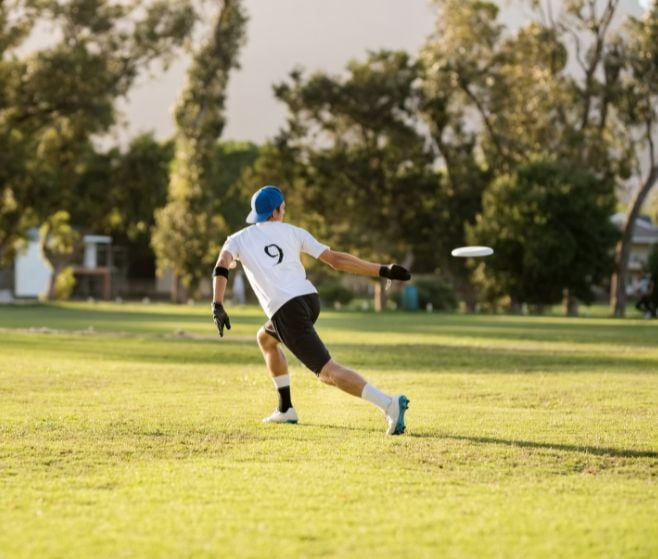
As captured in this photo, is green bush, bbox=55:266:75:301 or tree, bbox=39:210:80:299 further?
green bush, bbox=55:266:75:301

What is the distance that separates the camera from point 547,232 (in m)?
61.6

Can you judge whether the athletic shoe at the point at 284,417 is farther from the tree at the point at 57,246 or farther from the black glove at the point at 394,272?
the tree at the point at 57,246

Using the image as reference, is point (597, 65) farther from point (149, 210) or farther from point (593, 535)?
point (593, 535)

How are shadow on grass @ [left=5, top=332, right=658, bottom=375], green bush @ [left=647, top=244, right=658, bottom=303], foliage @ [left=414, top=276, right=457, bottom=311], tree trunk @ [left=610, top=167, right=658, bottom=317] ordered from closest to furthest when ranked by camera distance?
shadow on grass @ [left=5, top=332, right=658, bottom=375] → green bush @ [left=647, top=244, right=658, bottom=303] → tree trunk @ [left=610, top=167, right=658, bottom=317] → foliage @ [left=414, top=276, right=457, bottom=311]

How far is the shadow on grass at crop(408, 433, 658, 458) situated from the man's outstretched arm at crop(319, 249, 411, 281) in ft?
4.67

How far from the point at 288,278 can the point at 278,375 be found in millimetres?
1438

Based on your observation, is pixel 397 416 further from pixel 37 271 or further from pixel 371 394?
pixel 37 271

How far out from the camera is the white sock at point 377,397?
34.5 feet

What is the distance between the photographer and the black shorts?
1075cm

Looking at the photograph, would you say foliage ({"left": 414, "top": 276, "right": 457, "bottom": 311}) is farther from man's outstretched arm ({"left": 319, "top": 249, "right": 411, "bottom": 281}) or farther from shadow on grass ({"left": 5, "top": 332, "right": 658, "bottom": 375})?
man's outstretched arm ({"left": 319, "top": 249, "right": 411, "bottom": 281})

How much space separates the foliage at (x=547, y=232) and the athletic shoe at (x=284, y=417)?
50281 millimetres

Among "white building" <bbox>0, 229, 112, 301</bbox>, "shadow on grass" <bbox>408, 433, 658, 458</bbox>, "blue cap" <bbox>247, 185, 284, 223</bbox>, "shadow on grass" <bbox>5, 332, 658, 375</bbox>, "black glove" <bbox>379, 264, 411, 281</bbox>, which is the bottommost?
"shadow on grass" <bbox>408, 433, 658, 458</bbox>

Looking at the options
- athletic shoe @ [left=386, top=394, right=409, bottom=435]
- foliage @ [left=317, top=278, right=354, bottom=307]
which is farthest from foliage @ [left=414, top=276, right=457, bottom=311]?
athletic shoe @ [left=386, top=394, right=409, bottom=435]

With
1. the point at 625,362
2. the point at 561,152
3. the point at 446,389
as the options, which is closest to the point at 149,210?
the point at 561,152
